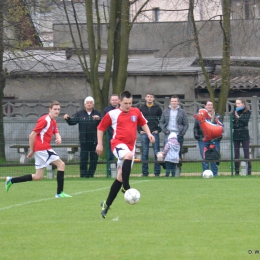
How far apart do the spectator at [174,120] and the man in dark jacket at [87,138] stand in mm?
1740

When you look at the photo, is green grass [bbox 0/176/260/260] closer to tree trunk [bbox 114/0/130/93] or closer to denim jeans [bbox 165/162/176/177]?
denim jeans [bbox 165/162/176/177]

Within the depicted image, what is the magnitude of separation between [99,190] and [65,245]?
7203mm

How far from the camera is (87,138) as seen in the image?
744 inches

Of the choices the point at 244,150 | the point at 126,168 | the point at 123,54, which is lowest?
the point at 244,150

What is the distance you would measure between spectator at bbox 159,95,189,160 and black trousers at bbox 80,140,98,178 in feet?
6.38

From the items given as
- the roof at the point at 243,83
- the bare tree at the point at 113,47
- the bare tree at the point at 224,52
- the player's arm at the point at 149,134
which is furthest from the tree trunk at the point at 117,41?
the player's arm at the point at 149,134

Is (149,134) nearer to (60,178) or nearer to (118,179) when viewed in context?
(118,179)

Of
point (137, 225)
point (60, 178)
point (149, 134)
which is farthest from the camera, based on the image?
point (60, 178)

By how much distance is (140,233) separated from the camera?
8.59 metres

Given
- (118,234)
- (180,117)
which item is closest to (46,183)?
(180,117)

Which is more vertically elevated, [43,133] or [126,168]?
[43,133]

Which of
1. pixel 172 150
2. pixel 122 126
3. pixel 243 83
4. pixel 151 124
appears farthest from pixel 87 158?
pixel 243 83

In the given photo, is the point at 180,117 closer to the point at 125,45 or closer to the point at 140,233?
the point at 125,45

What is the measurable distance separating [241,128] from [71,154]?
457 centimetres
